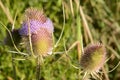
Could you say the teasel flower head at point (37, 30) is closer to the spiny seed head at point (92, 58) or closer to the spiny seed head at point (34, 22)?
the spiny seed head at point (34, 22)

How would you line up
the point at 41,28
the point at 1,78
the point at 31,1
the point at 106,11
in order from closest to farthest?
the point at 41,28
the point at 1,78
the point at 31,1
the point at 106,11

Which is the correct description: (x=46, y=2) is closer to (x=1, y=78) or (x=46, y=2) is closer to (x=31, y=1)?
(x=31, y=1)

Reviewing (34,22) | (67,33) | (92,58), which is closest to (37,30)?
(34,22)

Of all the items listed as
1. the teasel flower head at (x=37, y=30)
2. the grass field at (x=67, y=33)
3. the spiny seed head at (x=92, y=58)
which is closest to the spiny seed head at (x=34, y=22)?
the teasel flower head at (x=37, y=30)

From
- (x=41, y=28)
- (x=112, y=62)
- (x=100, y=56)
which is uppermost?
(x=41, y=28)

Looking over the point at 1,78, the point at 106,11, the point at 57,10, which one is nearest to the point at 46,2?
the point at 57,10

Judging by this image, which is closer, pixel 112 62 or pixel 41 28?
pixel 41 28

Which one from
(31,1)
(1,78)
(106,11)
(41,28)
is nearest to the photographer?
(41,28)

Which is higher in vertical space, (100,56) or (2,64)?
(100,56)

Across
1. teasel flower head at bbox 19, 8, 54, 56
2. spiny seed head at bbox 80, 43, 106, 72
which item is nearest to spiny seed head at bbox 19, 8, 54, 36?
teasel flower head at bbox 19, 8, 54, 56
